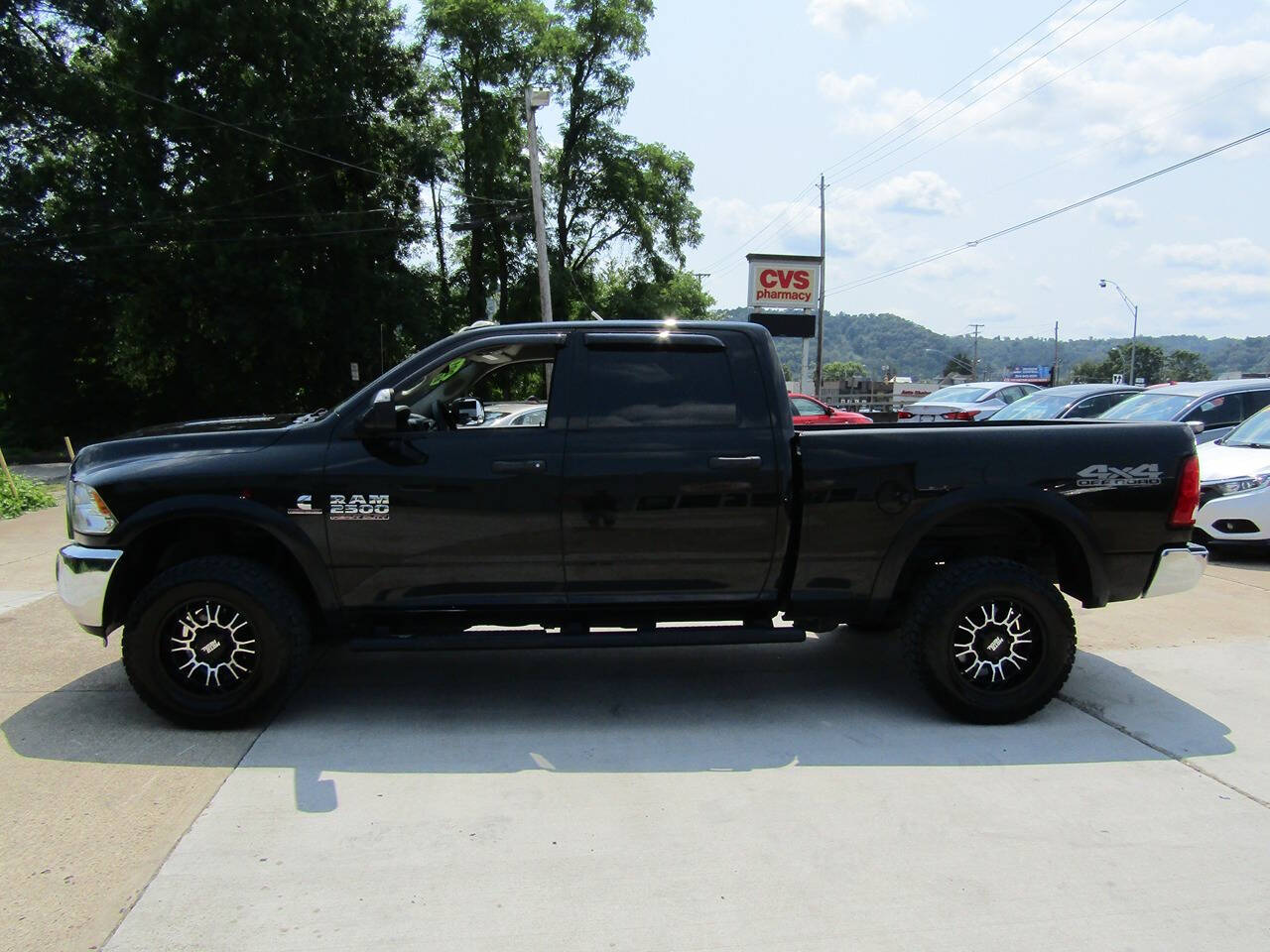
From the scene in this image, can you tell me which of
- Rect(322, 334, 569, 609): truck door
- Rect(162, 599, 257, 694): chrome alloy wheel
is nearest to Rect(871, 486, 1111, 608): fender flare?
Rect(322, 334, 569, 609): truck door

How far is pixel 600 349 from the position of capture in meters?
4.68

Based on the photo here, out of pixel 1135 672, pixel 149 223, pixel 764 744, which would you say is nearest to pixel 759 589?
pixel 764 744

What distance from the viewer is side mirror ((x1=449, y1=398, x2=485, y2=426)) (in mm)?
5047

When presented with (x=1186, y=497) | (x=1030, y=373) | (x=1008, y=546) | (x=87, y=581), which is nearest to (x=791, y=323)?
(x=1008, y=546)

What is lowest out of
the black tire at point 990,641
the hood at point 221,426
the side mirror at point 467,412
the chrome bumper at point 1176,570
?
the black tire at point 990,641

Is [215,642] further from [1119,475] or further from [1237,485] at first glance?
[1237,485]

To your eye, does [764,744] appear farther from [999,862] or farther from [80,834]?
[80,834]

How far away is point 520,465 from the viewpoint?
446cm

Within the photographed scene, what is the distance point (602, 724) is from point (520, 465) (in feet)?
4.54

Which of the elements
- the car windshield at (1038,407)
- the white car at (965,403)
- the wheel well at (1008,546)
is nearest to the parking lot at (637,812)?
the wheel well at (1008,546)

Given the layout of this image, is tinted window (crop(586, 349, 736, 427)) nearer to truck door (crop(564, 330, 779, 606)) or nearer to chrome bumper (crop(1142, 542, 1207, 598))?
truck door (crop(564, 330, 779, 606))

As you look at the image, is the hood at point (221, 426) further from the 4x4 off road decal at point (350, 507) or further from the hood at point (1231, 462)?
the hood at point (1231, 462)

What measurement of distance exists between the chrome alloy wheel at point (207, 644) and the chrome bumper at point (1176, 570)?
4.54m

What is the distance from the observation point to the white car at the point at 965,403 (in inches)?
720
